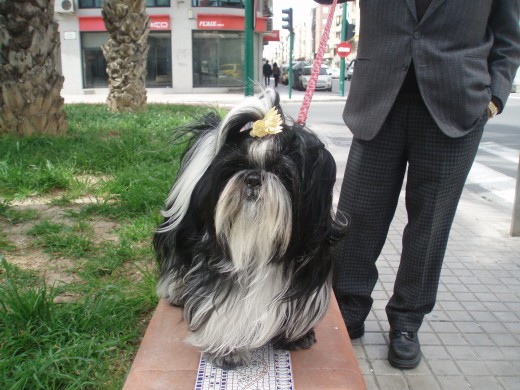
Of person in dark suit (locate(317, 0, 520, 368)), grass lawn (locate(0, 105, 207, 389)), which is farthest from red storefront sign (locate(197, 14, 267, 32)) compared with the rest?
person in dark suit (locate(317, 0, 520, 368))

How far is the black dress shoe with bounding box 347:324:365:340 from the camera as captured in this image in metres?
2.67

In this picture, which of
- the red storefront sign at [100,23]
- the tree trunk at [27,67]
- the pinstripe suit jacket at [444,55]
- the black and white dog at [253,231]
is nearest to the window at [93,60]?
the red storefront sign at [100,23]

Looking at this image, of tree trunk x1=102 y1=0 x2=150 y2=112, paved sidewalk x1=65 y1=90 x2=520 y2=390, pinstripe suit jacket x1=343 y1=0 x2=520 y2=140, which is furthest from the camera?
tree trunk x1=102 y1=0 x2=150 y2=112

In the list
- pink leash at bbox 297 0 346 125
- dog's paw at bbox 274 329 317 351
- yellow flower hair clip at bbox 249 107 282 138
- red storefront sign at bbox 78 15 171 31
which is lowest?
dog's paw at bbox 274 329 317 351

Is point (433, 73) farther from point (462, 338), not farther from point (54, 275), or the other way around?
point (54, 275)

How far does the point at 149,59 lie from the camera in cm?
2345

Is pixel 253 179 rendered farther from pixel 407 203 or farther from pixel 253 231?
pixel 407 203

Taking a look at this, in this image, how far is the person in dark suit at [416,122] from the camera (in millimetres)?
2100

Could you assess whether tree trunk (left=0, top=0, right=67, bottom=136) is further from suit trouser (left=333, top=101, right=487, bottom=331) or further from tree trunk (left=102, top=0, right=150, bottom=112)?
suit trouser (left=333, top=101, right=487, bottom=331)

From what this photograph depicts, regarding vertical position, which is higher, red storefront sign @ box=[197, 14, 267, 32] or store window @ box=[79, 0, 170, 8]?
store window @ box=[79, 0, 170, 8]

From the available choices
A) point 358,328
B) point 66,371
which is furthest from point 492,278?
point 66,371

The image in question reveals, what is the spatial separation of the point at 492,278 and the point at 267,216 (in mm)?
2647

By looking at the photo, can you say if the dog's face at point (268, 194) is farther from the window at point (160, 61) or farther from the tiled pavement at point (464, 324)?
→ the window at point (160, 61)

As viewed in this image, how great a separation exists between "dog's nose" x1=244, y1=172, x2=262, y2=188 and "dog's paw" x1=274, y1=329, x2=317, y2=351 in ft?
2.29
